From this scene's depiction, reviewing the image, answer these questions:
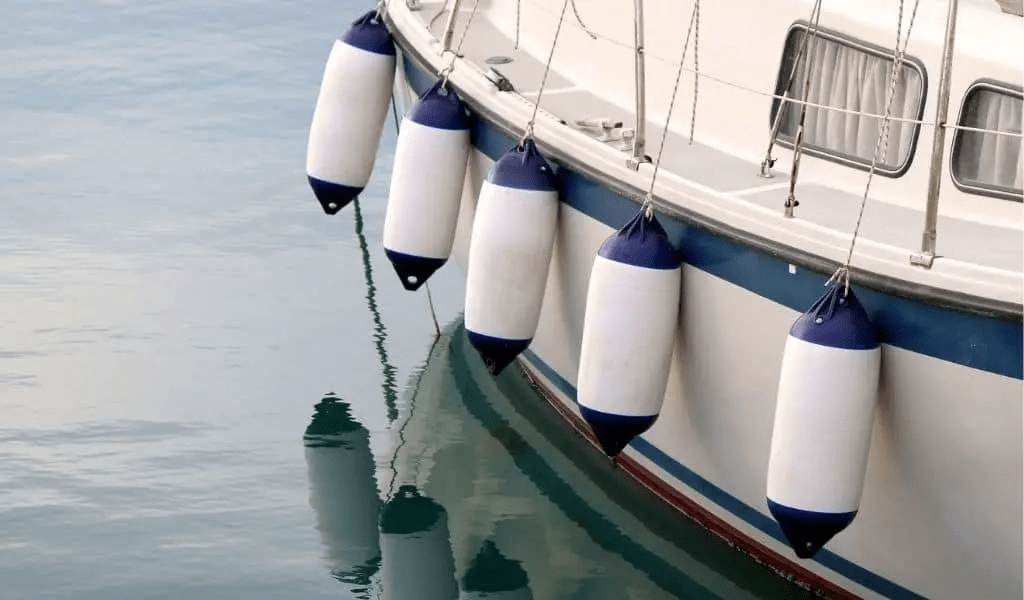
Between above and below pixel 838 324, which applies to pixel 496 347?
below

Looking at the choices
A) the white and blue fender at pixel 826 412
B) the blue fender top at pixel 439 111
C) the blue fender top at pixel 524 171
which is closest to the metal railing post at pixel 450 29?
the blue fender top at pixel 439 111

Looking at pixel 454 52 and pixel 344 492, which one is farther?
pixel 454 52

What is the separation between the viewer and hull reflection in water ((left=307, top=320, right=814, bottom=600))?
7.07 metres

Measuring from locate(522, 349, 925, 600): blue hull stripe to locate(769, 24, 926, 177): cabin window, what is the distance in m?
Answer: 1.25

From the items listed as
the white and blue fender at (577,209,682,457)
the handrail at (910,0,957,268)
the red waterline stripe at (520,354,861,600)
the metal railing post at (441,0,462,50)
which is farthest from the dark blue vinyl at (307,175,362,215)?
the handrail at (910,0,957,268)

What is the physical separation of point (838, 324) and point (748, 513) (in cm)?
123

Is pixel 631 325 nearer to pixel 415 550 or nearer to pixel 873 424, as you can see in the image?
pixel 873 424

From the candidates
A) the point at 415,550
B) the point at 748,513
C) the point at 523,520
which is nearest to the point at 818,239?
the point at 748,513

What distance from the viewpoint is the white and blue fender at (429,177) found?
769 cm

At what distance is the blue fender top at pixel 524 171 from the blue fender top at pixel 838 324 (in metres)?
1.49

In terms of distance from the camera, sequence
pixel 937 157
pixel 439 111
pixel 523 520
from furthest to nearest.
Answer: pixel 439 111 → pixel 523 520 → pixel 937 157

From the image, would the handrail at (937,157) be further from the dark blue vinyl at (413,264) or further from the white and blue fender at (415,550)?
the dark blue vinyl at (413,264)

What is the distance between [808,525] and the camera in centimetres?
594

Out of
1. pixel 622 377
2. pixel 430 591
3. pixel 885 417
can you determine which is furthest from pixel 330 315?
pixel 885 417
